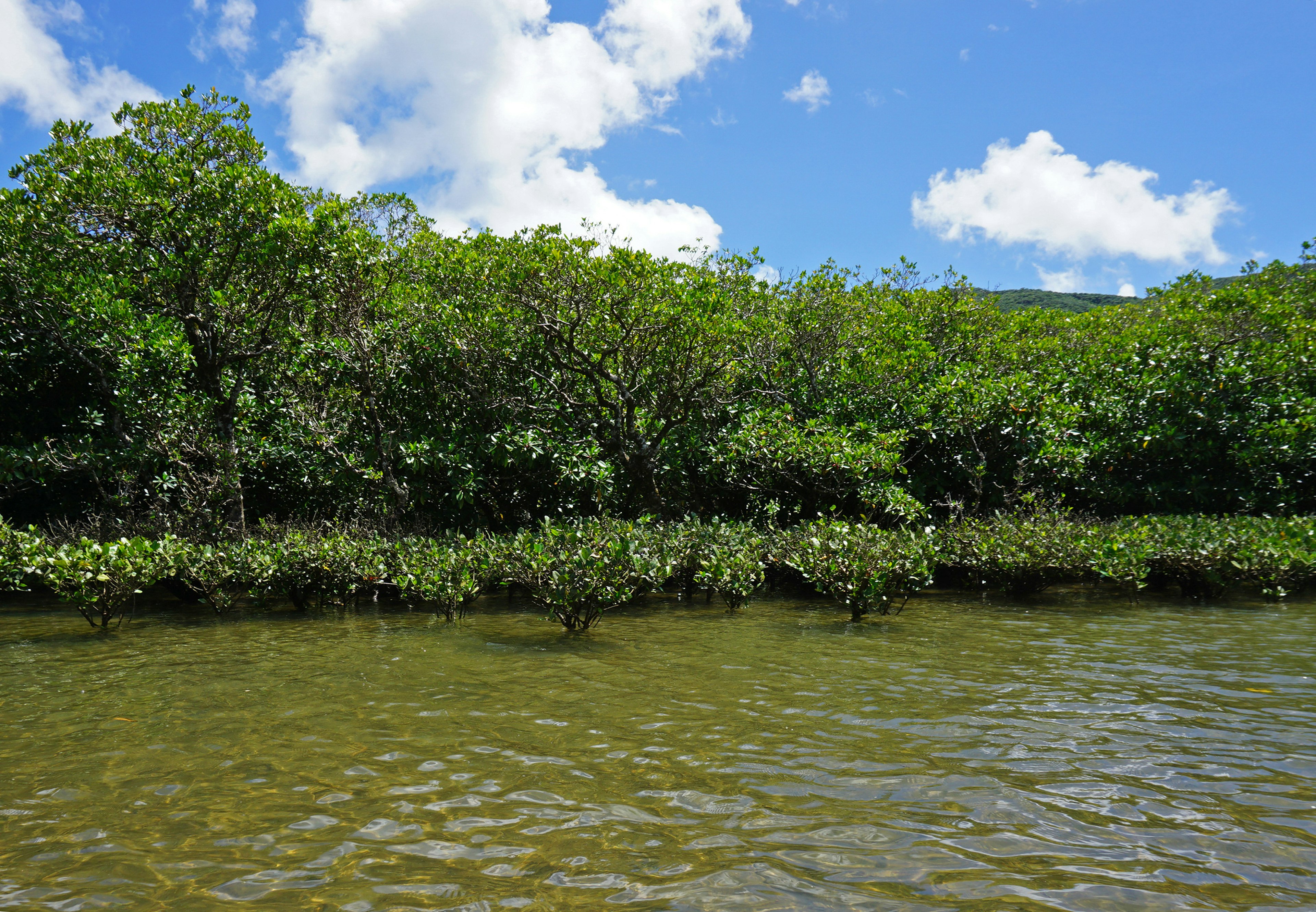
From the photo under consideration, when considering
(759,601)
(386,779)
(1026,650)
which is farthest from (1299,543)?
(386,779)

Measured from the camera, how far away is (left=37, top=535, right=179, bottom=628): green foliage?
9.49 meters

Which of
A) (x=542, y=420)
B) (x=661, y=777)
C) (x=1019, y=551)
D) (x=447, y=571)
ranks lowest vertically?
(x=661, y=777)

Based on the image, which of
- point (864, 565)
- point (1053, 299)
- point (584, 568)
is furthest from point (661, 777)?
point (1053, 299)

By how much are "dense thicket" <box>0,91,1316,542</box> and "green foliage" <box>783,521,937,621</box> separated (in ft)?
9.56

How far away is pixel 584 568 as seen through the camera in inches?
380

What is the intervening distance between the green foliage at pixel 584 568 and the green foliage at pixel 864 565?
7.43 feet

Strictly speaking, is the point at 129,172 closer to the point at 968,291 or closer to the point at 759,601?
the point at 759,601

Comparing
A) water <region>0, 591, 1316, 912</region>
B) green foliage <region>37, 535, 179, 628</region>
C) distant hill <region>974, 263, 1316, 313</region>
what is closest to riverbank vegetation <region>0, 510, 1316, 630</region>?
green foliage <region>37, 535, 179, 628</region>

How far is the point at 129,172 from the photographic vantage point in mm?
12758

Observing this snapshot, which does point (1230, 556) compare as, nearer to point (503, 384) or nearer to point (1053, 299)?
point (503, 384)

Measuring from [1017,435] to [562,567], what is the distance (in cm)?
1092

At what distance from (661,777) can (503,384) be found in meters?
11.8

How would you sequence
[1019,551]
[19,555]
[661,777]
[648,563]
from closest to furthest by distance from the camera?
[661,777] < [648,563] < [19,555] < [1019,551]

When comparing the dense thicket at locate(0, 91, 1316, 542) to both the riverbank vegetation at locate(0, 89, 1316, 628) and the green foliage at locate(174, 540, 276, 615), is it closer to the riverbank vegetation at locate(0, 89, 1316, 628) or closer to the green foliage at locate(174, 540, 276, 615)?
the riverbank vegetation at locate(0, 89, 1316, 628)
